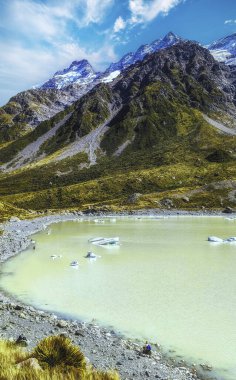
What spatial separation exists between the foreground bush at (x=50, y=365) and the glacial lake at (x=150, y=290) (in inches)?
330

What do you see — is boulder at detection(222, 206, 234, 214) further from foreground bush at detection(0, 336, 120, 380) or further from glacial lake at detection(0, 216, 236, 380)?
foreground bush at detection(0, 336, 120, 380)

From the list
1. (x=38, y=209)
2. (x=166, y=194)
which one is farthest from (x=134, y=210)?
(x=38, y=209)

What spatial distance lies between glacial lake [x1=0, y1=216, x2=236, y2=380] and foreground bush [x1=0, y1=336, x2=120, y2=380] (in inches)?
330

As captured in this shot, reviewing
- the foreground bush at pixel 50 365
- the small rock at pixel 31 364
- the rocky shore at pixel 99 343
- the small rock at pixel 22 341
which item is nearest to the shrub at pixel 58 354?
the foreground bush at pixel 50 365

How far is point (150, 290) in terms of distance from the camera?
1403 inches

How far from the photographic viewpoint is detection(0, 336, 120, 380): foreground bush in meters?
11.3

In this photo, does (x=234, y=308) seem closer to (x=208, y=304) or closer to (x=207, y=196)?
(x=208, y=304)

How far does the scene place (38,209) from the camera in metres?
166

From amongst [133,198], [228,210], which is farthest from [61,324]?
[133,198]

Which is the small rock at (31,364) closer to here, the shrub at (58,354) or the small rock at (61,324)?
the shrub at (58,354)

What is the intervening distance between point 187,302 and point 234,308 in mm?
3716

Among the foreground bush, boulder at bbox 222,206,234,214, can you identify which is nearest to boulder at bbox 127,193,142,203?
boulder at bbox 222,206,234,214

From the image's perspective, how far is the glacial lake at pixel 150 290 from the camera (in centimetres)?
2401

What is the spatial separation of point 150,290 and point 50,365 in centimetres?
2306
